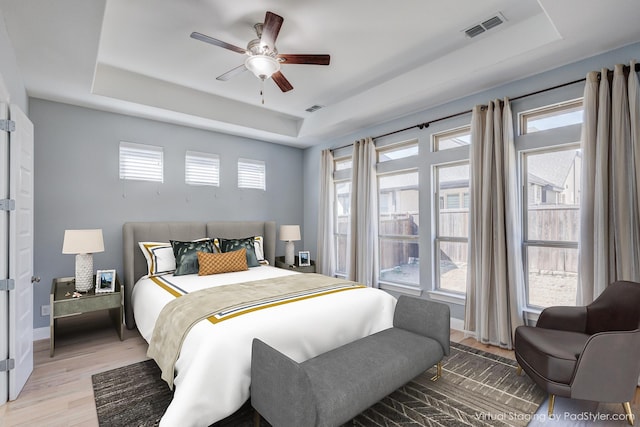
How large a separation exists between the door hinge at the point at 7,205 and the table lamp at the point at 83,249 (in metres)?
1.03

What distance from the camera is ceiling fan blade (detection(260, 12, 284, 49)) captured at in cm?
210

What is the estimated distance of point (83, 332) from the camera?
11.6ft

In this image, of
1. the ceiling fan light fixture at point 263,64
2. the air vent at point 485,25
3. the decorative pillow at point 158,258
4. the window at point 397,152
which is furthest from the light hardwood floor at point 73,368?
the air vent at point 485,25

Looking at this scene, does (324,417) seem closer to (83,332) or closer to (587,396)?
(587,396)

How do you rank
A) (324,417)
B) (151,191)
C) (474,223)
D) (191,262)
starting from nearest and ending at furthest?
(324,417)
(474,223)
(191,262)
(151,191)

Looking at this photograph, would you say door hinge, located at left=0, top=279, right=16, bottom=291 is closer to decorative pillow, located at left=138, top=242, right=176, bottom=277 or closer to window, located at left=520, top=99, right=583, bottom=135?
decorative pillow, located at left=138, top=242, right=176, bottom=277

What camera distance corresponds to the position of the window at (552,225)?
2.95m

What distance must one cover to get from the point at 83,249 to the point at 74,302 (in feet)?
1.70

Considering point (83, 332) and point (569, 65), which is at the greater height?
point (569, 65)

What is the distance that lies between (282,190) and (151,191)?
6.84 ft

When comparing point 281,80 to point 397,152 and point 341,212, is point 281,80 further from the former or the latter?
point 341,212

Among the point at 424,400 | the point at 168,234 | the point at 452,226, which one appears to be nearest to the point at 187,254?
the point at 168,234

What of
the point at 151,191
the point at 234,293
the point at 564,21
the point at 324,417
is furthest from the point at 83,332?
the point at 564,21

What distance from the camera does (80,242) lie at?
3.23 meters
